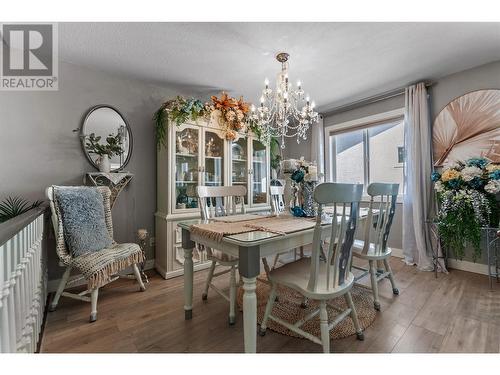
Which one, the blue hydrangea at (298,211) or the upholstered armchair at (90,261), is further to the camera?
the blue hydrangea at (298,211)

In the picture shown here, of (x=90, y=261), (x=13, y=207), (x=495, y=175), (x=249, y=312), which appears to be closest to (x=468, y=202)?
(x=495, y=175)

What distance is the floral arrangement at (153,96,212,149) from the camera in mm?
2521

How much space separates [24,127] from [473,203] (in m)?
4.35

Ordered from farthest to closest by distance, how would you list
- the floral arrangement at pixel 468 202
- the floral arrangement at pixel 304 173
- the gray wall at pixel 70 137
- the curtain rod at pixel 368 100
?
the curtain rod at pixel 368 100 < the floral arrangement at pixel 468 202 < the gray wall at pixel 70 137 < the floral arrangement at pixel 304 173

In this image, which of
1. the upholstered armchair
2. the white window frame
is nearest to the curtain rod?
the white window frame

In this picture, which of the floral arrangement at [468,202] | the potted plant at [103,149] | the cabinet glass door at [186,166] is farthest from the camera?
the cabinet glass door at [186,166]

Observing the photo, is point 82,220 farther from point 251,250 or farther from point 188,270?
point 251,250

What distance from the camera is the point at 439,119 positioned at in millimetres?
2744

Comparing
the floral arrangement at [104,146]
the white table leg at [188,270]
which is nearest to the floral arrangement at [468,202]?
the white table leg at [188,270]

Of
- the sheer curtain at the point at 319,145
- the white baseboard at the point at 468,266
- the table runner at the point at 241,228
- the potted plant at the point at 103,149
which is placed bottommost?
the white baseboard at the point at 468,266

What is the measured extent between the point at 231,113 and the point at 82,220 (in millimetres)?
1925

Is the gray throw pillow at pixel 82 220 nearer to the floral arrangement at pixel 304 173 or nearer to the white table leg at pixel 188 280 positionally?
the white table leg at pixel 188 280

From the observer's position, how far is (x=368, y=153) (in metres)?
3.56

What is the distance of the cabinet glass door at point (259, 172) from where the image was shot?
3.39 m
